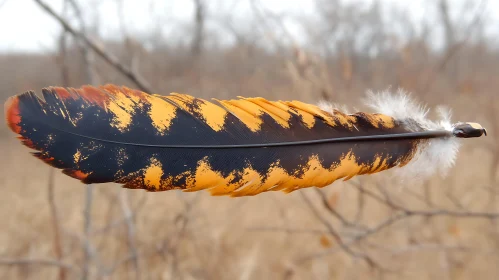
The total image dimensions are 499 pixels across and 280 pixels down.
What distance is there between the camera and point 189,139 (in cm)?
30

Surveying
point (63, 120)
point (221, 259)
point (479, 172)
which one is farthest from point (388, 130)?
point (479, 172)

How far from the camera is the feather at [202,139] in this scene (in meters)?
0.24

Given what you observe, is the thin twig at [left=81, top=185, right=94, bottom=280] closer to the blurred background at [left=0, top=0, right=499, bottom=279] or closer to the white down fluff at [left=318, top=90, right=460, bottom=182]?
the blurred background at [left=0, top=0, right=499, bottom=279]

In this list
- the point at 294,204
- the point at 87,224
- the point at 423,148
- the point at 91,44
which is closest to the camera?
the point at 423,148

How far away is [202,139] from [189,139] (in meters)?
→ 0.01

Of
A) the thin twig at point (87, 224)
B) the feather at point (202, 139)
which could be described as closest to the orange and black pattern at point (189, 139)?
the feather at point (202, 139)

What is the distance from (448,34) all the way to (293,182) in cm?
272

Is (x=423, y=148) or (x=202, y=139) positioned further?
(x=423, y=148)

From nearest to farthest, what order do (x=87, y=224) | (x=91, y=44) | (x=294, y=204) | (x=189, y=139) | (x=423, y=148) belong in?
(x=189, y=139), (x=423, y=148), (x=91, y=44), (x=87, y=224), (x=294, y=204)

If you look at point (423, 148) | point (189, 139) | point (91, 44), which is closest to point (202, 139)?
point (189, 139)

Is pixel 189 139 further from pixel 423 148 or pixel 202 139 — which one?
pixel 423 148

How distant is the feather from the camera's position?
245 millimetres

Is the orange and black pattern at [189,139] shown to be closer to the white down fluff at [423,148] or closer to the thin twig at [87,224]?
the white down fluff at [423,148]

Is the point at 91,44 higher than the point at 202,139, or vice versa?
the point at 91,44
